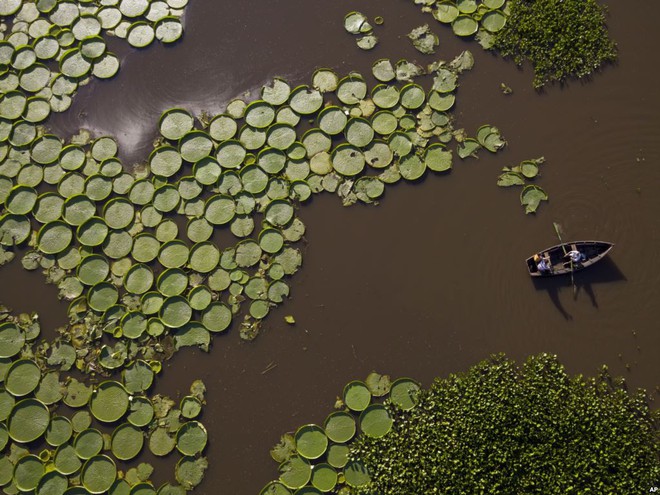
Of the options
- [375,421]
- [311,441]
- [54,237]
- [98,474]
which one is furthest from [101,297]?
[375,421]

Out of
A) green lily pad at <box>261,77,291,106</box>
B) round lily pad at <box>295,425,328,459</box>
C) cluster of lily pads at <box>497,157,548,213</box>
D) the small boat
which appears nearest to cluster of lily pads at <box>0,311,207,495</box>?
round lily pad at <box>295,425,328,459</box>

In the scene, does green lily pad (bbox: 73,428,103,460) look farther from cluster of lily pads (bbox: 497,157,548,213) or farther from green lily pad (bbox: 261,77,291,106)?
cluster of lily pads (bbox: 497,157,548,213)

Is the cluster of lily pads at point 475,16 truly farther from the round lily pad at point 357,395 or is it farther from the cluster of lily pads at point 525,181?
the round lily pad at point 357,395

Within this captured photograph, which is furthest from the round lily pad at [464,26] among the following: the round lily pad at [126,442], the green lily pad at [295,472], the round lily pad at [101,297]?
the round lily pad at [126,442]

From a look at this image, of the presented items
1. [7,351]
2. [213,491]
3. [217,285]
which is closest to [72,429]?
Answer: [7,351]

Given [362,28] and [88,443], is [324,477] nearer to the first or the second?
[88,443]
